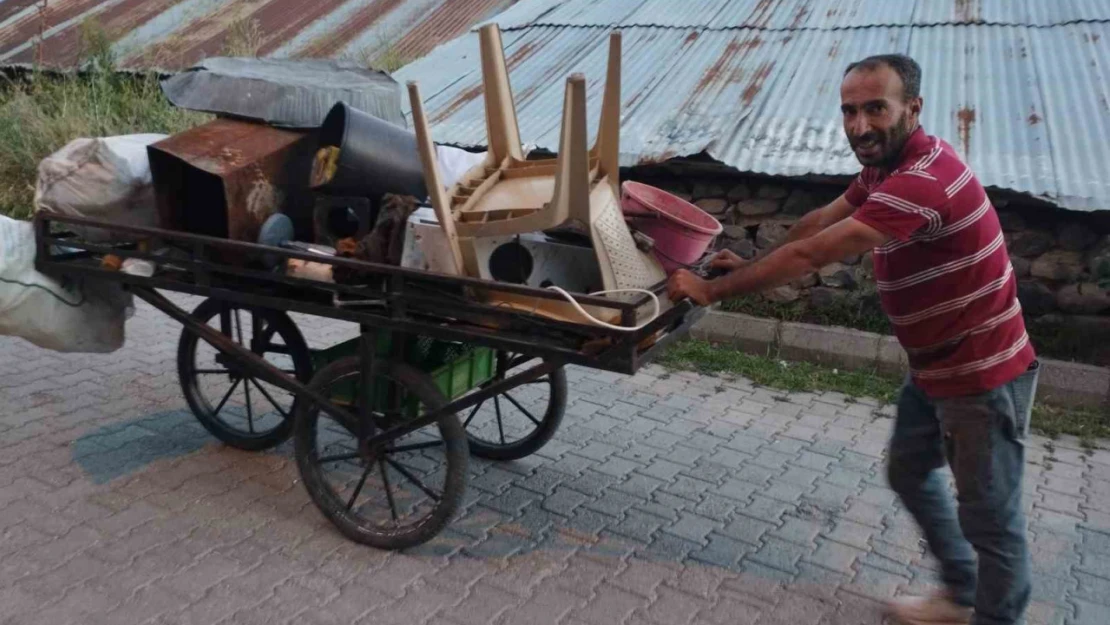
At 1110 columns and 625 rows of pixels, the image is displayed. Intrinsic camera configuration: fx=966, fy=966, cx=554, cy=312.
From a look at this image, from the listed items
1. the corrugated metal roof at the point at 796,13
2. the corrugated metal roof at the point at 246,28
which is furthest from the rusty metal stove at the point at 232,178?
the corrugated metal roof at the point at 246,28

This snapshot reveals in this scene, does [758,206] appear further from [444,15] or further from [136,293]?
[444,15]

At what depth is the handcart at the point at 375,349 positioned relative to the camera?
123 inches

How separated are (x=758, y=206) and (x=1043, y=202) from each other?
67.5 inches

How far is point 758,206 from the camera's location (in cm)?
639

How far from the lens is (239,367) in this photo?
170 inches

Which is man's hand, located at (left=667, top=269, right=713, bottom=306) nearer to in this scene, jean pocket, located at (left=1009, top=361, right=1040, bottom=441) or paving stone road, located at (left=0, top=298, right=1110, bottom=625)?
jean pocket, located at (left=1009, top=361, right=1040, bottom=441)

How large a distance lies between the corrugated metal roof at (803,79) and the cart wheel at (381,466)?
118 inches

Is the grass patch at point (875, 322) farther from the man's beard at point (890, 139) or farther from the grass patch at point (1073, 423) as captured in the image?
the man's beard at point (890, 139)

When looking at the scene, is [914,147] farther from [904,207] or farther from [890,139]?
[904,207]

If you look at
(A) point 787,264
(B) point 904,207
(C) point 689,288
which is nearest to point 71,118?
(C) point 689,288

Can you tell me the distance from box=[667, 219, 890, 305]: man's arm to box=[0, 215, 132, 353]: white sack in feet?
8.09

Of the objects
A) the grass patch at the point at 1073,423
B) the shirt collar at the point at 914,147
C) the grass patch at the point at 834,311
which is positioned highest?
the shirt collar at the point at 914,147

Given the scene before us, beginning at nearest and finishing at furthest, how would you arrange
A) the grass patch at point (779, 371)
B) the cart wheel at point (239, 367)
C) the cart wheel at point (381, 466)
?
1. the cart wheel at point (381, 466)
2. the cart wheel at point (239, 367)
3. the grass patch at point (779, 371)

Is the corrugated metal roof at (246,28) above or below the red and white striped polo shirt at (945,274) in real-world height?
below
